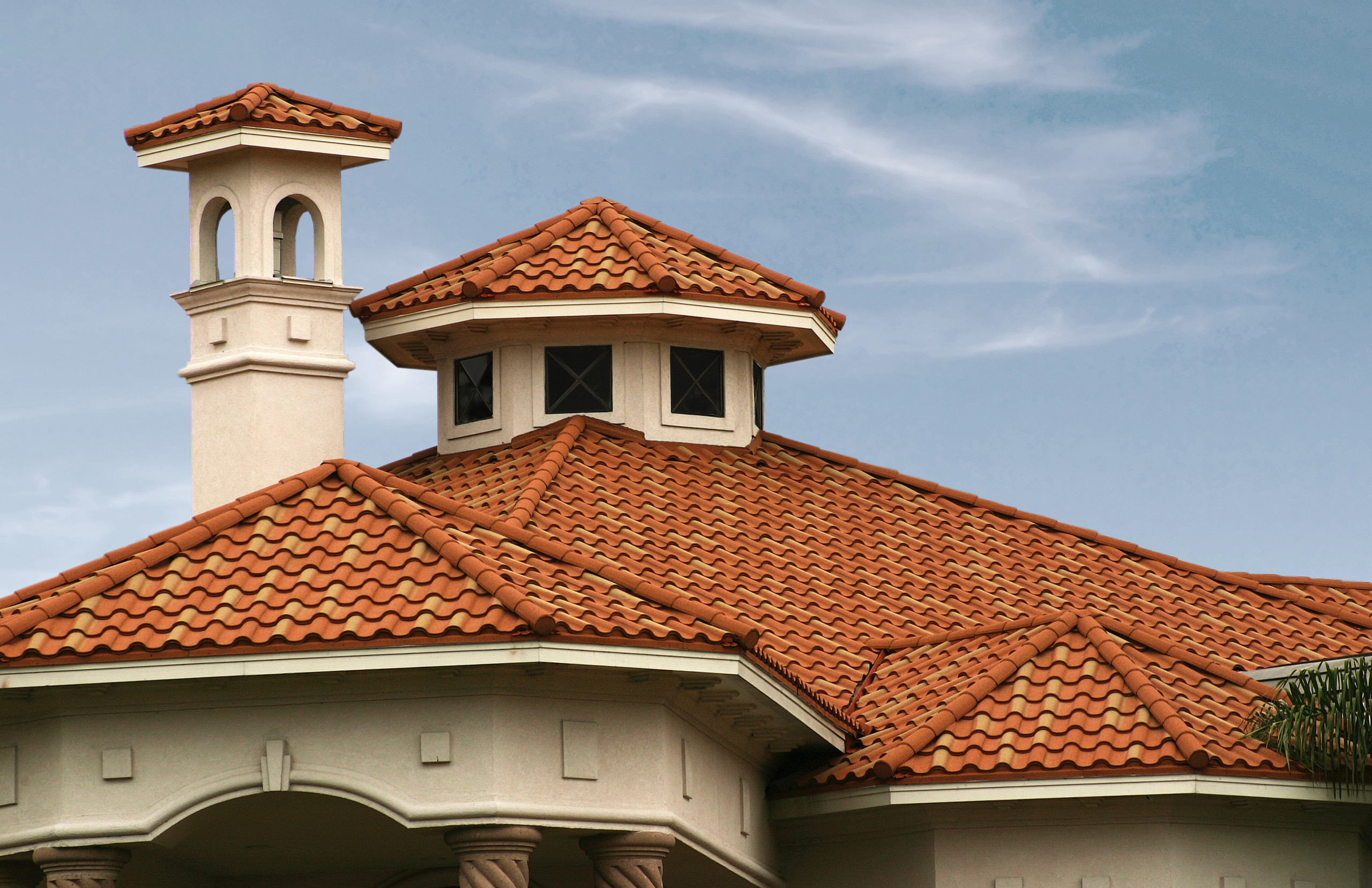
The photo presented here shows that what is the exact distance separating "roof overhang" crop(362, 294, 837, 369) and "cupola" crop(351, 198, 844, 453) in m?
0.02

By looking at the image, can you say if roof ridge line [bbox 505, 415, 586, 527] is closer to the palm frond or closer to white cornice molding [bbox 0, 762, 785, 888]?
white cornice molding [bbox 0, 762, 785, 888]

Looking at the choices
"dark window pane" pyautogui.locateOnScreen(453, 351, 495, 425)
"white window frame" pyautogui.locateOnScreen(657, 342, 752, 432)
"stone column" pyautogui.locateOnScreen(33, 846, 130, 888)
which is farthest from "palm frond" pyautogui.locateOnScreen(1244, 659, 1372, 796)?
"dark window pane" pyautogui.locateOnScreen(453, 351, 495, 425)

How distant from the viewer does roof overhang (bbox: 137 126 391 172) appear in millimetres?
23875

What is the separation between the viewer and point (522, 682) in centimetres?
1664

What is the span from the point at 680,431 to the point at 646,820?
30.7ft

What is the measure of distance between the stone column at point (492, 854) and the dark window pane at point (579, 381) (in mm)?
9820

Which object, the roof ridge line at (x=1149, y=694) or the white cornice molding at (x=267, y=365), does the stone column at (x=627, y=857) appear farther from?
the white cornice molding at (x=267, y=365)

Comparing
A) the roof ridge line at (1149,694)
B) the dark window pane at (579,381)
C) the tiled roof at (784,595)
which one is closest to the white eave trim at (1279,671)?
the tiled roof at (784,595)

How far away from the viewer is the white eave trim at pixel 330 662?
1602 cm

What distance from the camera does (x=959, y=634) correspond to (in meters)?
21.8

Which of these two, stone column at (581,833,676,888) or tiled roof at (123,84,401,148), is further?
tiled roof at (123,84,401,148)

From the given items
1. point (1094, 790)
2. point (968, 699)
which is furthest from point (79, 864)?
point (1094, 790)

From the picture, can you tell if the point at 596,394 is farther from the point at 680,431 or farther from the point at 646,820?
the point at 646,820

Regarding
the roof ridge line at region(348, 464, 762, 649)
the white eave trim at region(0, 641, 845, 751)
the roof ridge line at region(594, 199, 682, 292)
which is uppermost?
the roof ridge line at region(594, 199, 682, 292)
